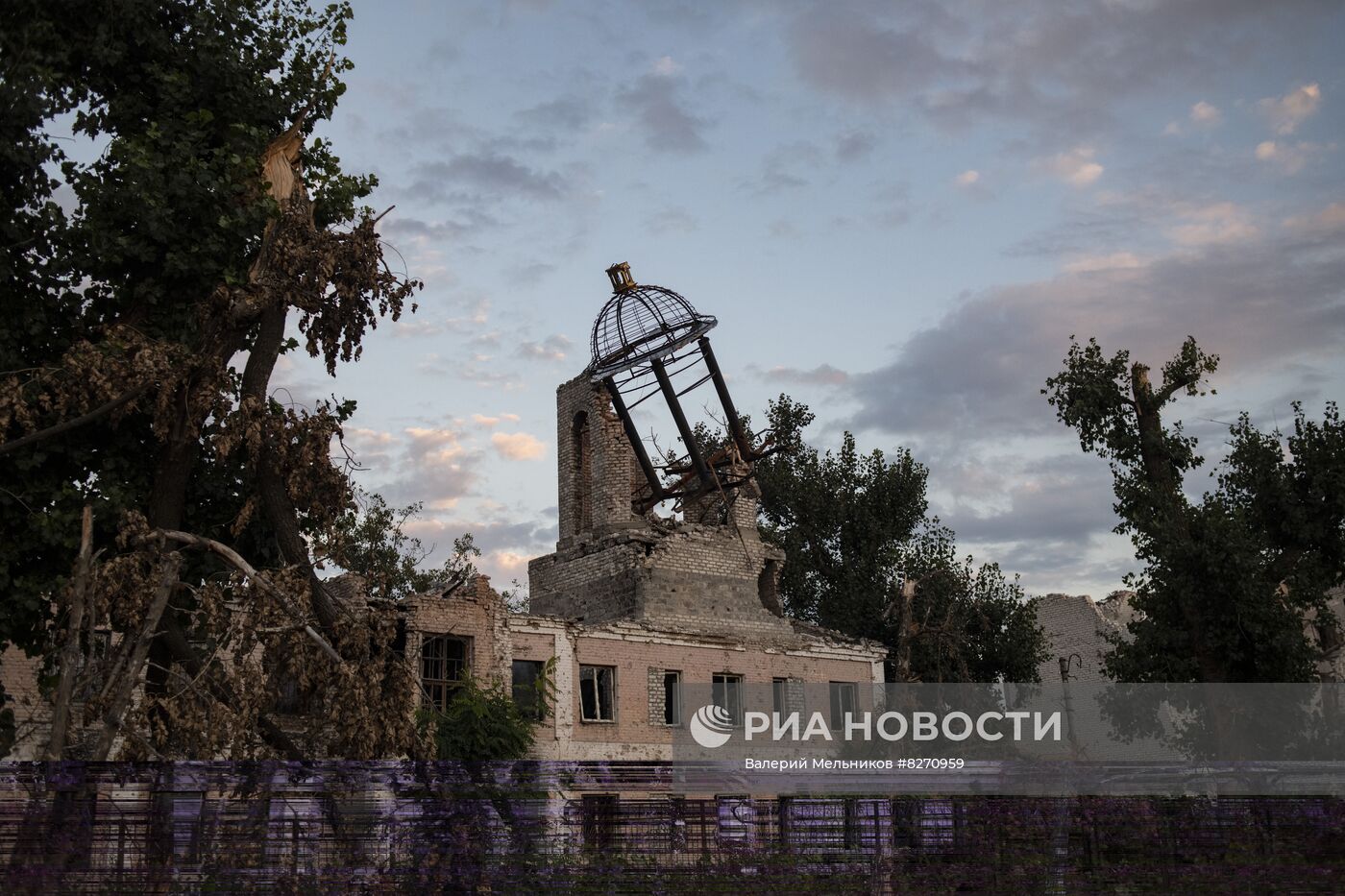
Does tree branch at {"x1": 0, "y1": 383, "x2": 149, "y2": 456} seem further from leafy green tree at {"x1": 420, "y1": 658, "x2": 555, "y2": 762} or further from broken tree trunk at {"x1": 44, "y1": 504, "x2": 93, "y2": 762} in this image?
leafy green tree at {"x1": 420, "y1": 658, "x2": 555, "y2": 762}

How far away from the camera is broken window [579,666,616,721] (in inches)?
1029

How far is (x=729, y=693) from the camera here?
1115 inches

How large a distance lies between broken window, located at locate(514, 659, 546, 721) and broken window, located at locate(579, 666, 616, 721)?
3.52 feet

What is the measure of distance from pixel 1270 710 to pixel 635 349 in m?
15.0

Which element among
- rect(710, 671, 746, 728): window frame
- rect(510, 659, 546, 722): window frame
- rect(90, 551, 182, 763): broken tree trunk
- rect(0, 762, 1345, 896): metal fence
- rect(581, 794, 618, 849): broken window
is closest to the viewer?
rect(0, 762, 1345, 896): metal fence

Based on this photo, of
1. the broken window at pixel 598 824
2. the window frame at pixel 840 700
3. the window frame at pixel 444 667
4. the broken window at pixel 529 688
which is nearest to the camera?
the broken window at pixel 598 824

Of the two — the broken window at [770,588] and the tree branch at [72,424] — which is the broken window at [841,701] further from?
the tree branch at [72,424]

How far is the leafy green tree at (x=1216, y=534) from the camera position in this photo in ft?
83.7

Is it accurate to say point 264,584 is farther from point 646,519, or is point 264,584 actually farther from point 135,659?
point 646,519

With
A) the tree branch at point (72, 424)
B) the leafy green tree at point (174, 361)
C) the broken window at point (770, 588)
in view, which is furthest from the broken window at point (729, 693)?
the tree branch at point (72, 424)

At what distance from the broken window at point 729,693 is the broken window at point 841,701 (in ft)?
9.56

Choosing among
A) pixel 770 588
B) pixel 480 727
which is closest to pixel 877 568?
pixel 770 588

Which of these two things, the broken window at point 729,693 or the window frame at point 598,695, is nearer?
the window frame at point 598,695

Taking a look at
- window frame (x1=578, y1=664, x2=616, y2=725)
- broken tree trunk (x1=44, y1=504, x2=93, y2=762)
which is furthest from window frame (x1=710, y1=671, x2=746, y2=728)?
broken tree trunk (x1=44, y1=504, x2=93, y2=762)
